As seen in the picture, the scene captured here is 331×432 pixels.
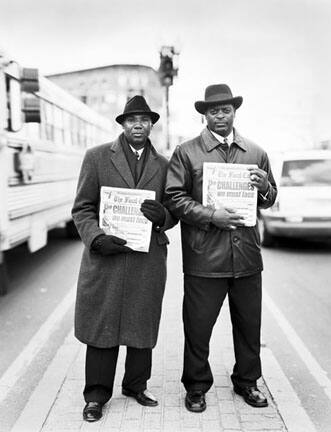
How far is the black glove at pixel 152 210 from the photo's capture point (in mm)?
3418

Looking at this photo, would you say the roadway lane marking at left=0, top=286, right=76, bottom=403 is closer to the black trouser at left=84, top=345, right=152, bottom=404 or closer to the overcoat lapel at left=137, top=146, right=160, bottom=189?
the black trouser at left=84, top=345, right=152, bottom=404

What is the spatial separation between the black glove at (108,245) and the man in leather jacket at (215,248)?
0.38 m

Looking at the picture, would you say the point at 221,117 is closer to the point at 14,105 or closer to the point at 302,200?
the point at 14,105

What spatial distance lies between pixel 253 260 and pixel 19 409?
1805 millimetres

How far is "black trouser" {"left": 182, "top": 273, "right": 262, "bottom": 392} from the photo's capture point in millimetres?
3578

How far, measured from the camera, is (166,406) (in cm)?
365

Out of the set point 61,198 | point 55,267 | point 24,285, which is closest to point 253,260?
point 24,285

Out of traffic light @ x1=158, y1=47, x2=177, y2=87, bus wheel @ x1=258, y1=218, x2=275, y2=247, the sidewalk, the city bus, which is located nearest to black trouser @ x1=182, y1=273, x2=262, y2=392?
the sidewalk

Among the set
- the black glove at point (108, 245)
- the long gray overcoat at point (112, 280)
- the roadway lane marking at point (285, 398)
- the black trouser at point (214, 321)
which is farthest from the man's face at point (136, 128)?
the roadway lane marking at point (285, 398)

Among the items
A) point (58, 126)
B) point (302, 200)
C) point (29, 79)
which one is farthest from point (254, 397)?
point (58, 126)

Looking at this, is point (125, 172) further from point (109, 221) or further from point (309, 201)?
point (309, 201)

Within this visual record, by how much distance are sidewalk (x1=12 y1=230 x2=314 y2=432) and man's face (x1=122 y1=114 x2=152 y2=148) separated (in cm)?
166

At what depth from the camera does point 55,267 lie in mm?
9031

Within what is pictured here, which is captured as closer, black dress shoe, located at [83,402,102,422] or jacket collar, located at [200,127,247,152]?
black dress shoe, located at [83,402,102,422]
